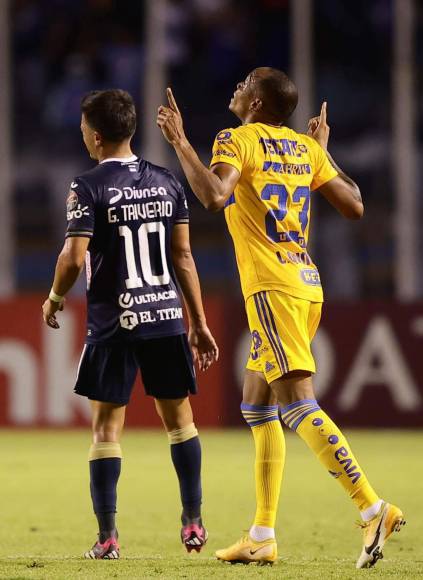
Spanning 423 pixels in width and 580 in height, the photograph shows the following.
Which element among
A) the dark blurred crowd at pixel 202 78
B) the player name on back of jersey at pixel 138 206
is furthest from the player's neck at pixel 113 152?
the dark blurred crowd at pixel 202 78

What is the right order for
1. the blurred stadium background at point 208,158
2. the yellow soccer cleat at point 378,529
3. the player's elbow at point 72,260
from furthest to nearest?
the blurred stadium background at point 208,158 → the player's elbow at point 72,260 → the yellow soccer cleat at point 378,529

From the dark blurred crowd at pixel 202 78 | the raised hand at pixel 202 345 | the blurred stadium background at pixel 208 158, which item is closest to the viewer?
the raised hand at pixel 202 345

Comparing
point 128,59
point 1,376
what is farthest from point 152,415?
point 128,59

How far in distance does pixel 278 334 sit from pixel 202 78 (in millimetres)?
13016

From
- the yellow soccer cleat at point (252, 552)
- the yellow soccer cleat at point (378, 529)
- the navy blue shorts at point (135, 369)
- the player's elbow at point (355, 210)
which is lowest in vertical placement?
the yellow soccer cleat at point (252, 552)

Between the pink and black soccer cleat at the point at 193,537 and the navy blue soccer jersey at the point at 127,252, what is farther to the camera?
the pink and black soccer cleat at the point at 193,537

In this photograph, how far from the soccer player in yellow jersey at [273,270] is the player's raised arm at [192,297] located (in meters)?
0.22

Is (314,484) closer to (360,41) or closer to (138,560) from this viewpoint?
(138,560)

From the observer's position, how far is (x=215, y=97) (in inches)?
709

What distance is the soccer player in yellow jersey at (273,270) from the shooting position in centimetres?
550

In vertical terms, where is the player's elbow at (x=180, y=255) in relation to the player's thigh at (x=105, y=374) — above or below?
above

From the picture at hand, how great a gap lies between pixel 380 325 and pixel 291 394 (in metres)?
7.32

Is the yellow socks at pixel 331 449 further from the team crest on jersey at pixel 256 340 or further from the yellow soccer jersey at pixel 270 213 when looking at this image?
the yellow soccer jersey at pixel 270 213

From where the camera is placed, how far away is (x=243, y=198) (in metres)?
5.77
